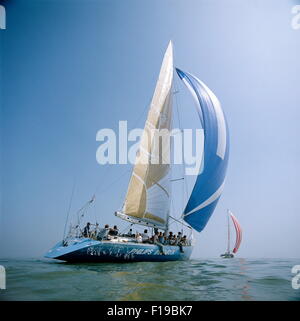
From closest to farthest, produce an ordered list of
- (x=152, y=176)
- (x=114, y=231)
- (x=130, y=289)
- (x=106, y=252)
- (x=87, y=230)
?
(x=130, y=289)
(x=106, y=252)
(x=87, y=230)
(x=114, y=231)
(x=152, y=176)

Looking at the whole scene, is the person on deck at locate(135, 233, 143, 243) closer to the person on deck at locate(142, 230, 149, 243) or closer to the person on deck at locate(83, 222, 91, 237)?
the person on deck at locate(142, 230, 149, 243)


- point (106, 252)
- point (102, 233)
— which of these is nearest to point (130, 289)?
point (106, 252)

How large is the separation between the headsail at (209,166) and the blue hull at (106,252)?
2189mm

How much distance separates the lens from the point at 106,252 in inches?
426

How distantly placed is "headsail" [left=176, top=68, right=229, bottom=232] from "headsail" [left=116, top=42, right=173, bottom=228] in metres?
1.36

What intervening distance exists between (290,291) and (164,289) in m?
2.61

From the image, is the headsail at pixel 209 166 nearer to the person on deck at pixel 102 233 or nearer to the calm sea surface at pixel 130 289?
the person on deck at pixel 102 233

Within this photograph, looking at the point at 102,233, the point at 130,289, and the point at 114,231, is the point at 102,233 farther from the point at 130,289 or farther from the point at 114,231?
the point at 130,289

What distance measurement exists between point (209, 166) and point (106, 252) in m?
5.63
